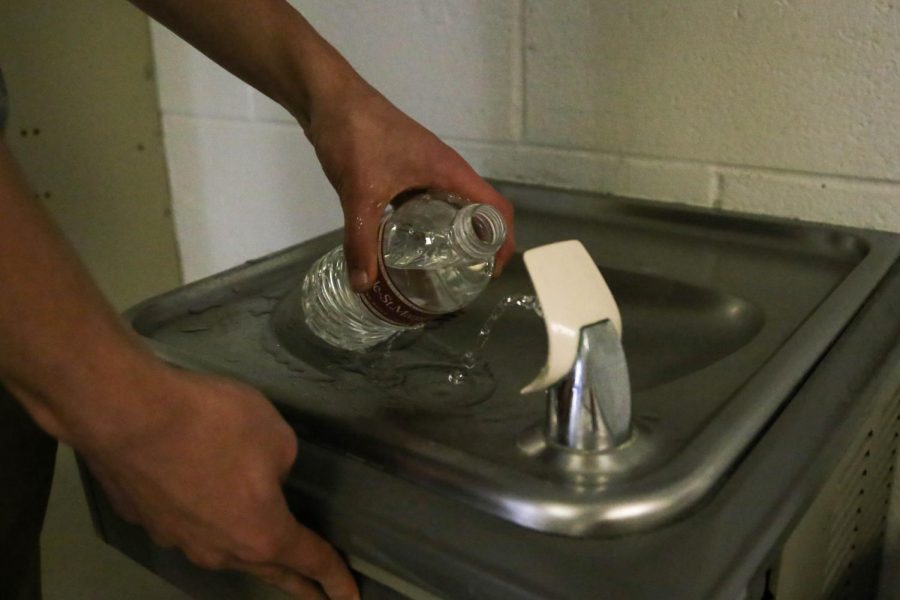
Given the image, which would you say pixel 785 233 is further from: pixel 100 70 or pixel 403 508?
pixel 100 70

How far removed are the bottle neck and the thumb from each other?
6 cm

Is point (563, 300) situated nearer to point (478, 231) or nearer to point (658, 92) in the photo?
point (478, 231)

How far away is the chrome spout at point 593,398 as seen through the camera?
1.42ft

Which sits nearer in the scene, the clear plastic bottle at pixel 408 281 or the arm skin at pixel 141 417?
the arm skin at pixel 141 417

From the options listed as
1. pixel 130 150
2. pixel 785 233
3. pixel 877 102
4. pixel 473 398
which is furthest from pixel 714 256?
pixel 130 150

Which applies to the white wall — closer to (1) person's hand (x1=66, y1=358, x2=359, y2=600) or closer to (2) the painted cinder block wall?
(2) the painted cinder block wall

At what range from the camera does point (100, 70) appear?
1219mm

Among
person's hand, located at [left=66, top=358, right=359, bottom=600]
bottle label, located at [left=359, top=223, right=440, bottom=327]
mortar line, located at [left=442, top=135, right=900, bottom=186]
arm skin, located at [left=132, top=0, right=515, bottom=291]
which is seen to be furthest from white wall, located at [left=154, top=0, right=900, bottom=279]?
person's hand, located at [left=66, top=358, right=359, bottom=600]

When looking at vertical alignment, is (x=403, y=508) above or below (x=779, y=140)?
below

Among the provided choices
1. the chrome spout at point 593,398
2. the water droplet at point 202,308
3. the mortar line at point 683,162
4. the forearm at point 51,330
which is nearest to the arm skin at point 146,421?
the forearm at point 51,330

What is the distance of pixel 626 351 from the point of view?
688 millimetres

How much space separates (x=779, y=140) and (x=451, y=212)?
0.31 meters

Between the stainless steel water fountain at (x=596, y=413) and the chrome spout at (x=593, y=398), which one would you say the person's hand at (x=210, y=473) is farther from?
the chrome spout at (x=593, y=398)

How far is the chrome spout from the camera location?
0.43m
